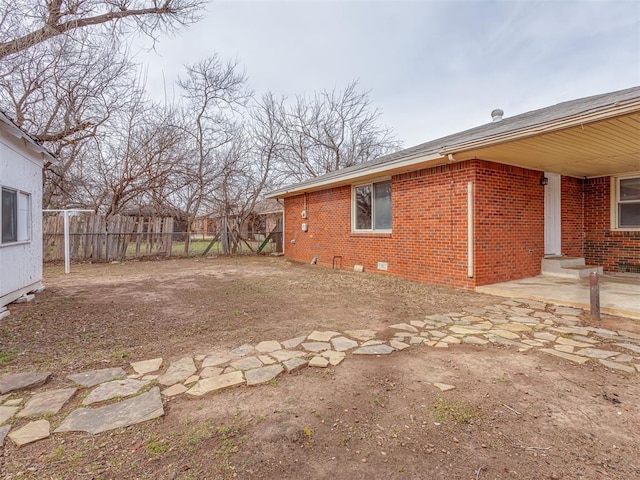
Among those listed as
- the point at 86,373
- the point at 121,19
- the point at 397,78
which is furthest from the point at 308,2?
the point at 86,373

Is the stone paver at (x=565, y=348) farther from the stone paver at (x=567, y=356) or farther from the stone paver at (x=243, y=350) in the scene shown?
the stone paver at (x=243, y=350)

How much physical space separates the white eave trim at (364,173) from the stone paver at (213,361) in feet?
16.5

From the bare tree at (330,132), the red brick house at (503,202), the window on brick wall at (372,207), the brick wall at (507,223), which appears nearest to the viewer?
the red brick house at (503,202)

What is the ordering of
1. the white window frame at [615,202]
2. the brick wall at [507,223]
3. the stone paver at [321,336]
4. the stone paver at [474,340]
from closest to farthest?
the stone paver at [474,340]
the stone paver at [321,336]
the brick wall at [507,223]
the white window frame at [615,202]

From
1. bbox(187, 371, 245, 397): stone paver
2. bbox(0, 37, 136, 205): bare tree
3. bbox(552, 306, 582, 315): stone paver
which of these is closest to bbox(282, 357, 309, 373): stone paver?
bbox(187, 371, 245, 397): stone paver

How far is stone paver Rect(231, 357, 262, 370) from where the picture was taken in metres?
2.75

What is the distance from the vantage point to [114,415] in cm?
205

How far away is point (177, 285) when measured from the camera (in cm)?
682

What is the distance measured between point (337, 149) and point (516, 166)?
46.0 feet

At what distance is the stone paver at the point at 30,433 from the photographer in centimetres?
178

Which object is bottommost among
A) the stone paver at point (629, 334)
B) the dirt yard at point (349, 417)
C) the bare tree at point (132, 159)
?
the dirt yard at point (349, 417)

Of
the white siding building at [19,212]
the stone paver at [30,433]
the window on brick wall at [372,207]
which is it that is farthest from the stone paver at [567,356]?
the white siding building at [19,212]

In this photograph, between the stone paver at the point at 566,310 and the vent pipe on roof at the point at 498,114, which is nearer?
the stone paver at the point at 566,310

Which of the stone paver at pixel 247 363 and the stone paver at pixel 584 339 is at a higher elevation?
the stone paver at pixel 584 339
